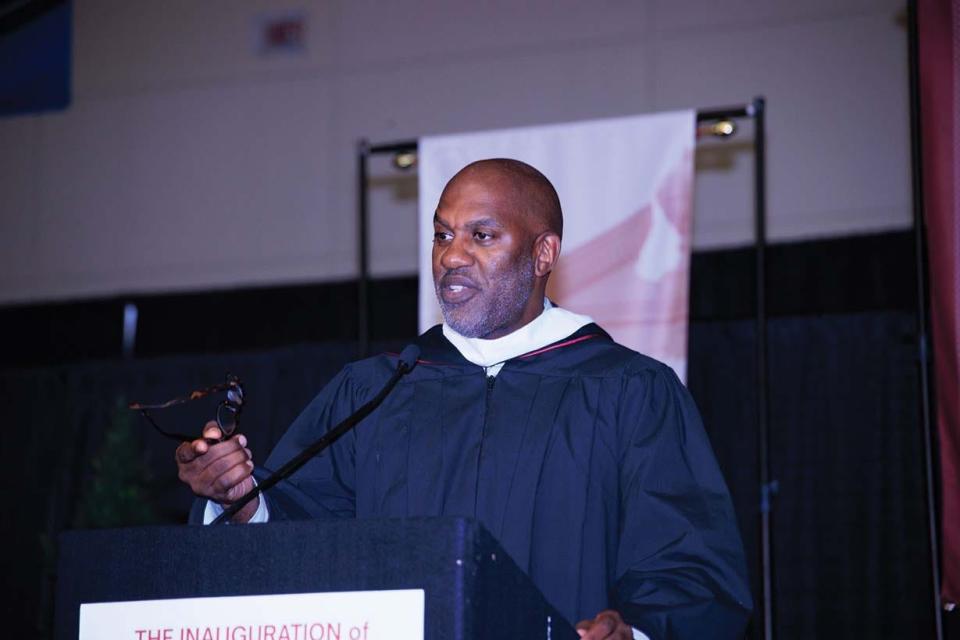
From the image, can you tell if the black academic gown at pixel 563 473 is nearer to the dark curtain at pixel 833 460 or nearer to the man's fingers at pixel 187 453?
the man's fingers at pixel 187 453

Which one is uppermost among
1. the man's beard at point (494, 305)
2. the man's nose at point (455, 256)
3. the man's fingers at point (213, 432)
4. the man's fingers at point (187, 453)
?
the man's nose at point (455, 256)

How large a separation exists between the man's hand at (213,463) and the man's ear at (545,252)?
0.84m

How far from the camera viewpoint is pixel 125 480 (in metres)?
5.29

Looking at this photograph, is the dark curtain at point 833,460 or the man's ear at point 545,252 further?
the dark curtain at point 833,460

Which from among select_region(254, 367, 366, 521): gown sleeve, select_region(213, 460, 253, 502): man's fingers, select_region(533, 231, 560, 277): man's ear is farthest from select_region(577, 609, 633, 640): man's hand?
select_region(533, 231, 560, 277): man's ear

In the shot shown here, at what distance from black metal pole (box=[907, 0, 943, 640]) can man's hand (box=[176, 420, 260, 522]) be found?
2.20 meters

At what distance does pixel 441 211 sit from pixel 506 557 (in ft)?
3.72

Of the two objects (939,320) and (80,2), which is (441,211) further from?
(80,2)

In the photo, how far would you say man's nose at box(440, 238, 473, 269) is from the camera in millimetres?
2611

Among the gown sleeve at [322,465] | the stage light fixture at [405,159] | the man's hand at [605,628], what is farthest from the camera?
the stage light fixture at [405,159]

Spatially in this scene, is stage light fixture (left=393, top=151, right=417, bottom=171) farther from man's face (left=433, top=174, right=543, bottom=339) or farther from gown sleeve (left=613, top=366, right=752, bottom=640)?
gown sleeve (left=613, top=366, right=752, bottom=640)

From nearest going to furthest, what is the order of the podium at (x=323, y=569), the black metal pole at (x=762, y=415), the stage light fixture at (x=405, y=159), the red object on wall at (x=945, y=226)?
the podium at (x=323, y=569) → the red object on wall at (x=945, y=226) → the black metal pole at (x=762, y=415) → the stage light fixture at (x=405, y=159)

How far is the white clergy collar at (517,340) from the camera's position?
2637 millimetres

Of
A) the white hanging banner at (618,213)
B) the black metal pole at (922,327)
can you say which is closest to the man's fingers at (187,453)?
the white hanging banner at (618,213)
